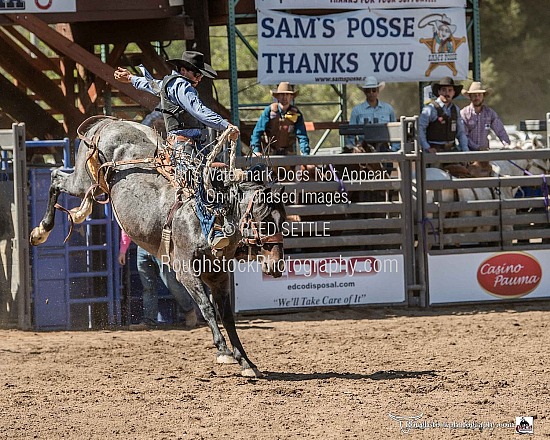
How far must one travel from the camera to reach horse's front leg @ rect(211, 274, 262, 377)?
699cm

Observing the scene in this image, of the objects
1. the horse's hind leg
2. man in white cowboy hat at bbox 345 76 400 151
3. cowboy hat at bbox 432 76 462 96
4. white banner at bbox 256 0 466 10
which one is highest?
white banner at bbox 256 0 466 10

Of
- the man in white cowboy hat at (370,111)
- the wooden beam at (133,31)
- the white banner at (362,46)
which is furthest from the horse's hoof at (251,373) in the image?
the wooden beam at (133,31)

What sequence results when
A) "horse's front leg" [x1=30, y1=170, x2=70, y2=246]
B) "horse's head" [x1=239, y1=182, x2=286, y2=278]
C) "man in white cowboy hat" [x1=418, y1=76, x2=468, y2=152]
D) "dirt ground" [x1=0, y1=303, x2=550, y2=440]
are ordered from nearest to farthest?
1. "dirt ground" [x1=0, y1=303, x2=550, y2=440]
2. "horse's head" [x1=239, y1=182, x2=286, y2=278]
3. "horse's front leg" [x1=30, y1=170, x2=70, y2=246]
4. "man in white cowboy hat" [x1=418, y1=76, x2=468, y2=152]

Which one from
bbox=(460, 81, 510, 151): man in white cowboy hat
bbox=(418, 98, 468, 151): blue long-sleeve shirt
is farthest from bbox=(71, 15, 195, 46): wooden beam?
bbox=(460, 81, 510, 151): man in white cowboy hat

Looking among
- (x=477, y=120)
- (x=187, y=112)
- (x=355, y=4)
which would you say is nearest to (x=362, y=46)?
(x=355, y=4)

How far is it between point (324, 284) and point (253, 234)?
141 inches

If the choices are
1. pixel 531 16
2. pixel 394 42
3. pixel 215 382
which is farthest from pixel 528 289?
pixel 531 16

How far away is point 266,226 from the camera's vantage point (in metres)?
6.80

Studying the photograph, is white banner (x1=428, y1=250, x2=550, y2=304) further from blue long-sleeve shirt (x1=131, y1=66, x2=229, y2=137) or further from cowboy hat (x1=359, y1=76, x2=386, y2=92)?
blue long-sleeve shirt (x1=131, y1=66, x2=229, y2=137)

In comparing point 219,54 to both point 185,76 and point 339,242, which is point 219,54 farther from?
point 185,76

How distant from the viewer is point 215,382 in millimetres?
6816

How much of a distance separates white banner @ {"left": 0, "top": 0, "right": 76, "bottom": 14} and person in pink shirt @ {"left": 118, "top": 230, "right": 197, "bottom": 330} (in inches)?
112

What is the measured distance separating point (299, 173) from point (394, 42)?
268 cm

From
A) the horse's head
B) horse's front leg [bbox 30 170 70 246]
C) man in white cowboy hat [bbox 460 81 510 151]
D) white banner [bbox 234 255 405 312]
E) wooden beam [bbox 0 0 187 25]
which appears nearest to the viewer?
the horse's head
